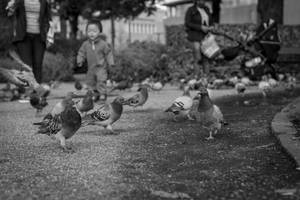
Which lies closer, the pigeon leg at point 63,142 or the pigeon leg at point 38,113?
the pigeon leg at point 63,142

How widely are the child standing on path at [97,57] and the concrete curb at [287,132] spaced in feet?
14.7

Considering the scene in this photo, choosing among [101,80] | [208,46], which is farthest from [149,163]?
[208,46]

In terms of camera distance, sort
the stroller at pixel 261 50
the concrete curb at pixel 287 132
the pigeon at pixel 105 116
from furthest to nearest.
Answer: the stroller at pixel 261 50
the pigeon at pixel 105 116
the concrete curb at pixel 287 132

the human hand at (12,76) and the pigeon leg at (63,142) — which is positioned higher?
the human hand at (12,76)

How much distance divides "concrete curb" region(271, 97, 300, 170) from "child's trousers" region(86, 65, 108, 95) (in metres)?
4.47

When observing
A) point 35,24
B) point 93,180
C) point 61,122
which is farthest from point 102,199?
point 35,24

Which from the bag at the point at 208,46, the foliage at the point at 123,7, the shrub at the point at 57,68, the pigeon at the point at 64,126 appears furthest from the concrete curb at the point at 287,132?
the foliage at the point at 123,7

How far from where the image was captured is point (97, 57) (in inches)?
492

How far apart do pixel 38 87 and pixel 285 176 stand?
255 inches

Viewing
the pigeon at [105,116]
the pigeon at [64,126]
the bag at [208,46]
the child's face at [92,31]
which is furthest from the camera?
the bag at [208,46]

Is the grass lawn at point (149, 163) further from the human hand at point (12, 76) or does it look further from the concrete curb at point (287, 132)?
the human hand at point (12, 76)

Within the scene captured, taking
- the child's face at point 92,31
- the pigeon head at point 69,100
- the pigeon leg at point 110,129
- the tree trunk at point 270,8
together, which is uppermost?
the tree trunk at point 270,8

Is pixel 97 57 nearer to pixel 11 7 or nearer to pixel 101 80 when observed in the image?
pixel 101 80

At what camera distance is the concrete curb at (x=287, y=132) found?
6.10m
